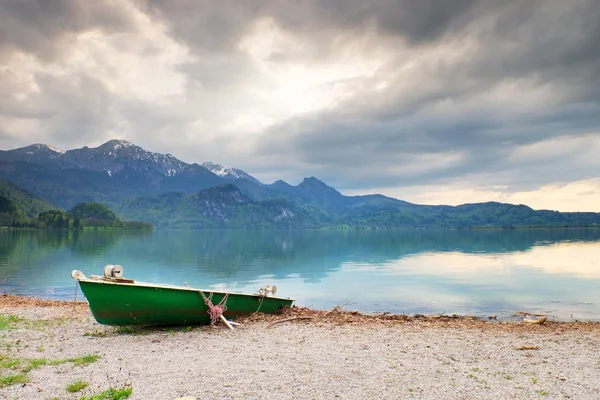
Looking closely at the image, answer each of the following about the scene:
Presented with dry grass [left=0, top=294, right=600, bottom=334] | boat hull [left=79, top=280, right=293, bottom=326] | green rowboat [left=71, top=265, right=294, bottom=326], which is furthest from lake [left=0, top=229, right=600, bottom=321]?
boat hull [left=79, top=280, right=293, bottom=326]

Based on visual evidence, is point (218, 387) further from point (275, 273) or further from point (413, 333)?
point (275, 273)

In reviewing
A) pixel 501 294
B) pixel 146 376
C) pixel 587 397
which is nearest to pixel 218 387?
pixel 146 376

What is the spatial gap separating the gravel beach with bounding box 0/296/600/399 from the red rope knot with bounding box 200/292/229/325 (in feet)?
1.44

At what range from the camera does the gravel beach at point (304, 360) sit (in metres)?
9.61

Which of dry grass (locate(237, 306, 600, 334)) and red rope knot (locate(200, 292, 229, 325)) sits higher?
red rope knot (locate(200, 292, 229, 325))

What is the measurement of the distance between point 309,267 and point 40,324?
1558 inches

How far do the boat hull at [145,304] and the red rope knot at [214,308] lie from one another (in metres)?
0.13

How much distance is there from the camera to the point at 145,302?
15.9m

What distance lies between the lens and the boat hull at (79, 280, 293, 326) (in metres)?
15.4

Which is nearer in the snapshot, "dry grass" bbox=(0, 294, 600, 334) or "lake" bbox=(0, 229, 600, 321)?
"dry grass" bbox=(0, 294, 600, 334)

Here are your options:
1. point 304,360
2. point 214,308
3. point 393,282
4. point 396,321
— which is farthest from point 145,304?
point 393,282

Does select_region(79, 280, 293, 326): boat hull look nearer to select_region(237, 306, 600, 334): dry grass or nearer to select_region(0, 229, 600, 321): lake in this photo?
select_region(237, 306, 600, 334): dry grass

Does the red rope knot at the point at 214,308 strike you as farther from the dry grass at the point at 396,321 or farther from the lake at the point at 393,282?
the lake at the point at 393,282

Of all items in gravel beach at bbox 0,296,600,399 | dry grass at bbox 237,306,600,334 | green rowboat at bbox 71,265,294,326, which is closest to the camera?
gravel beach at bbox 0,296,600,399
